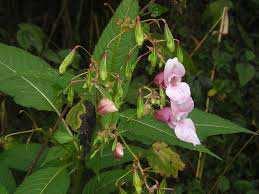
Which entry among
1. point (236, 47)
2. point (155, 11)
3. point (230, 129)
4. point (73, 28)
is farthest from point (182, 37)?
point (230, 129)

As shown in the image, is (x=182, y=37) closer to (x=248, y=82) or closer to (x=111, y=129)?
(x=248, y=82)

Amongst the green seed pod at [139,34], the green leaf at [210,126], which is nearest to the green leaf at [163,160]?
the green leaf at [210,126]

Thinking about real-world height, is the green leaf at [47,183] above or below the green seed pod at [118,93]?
below

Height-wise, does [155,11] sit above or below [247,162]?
above

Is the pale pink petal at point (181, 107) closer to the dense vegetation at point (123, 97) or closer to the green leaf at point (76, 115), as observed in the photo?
the dense vegetation at point (123, 97)

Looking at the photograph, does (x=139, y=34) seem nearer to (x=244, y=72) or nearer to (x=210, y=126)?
(x=210, y=126)

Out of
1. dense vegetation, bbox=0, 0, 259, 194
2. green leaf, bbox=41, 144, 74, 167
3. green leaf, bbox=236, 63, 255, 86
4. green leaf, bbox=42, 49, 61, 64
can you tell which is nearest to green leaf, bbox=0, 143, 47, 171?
dense vegetation, bbox=0, 0, 259, 194
